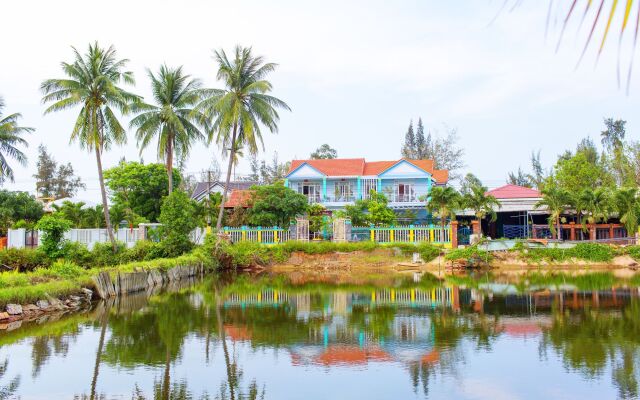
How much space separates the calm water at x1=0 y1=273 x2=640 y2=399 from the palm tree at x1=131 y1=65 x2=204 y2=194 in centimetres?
1527

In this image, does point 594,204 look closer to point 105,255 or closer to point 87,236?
point 105,255

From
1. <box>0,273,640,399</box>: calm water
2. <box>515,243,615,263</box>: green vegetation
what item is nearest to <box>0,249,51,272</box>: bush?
<box>0,273,640,399</box>: calm water

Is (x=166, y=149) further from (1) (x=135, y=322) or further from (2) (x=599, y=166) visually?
(2) (x=599, y=166)

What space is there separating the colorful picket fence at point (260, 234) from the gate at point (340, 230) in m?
2.83

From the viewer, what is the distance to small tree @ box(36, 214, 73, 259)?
23750 mm

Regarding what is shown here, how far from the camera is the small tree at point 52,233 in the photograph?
77.9 feet

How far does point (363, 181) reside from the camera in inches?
1634

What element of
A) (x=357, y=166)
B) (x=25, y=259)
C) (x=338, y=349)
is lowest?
(x=338, y=349)

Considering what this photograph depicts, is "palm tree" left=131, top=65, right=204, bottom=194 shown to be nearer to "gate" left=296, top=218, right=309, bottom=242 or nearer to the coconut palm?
"gate" left=296, top=218, right=309, bottom=242

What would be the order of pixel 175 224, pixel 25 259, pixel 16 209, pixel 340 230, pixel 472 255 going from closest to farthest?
pixel 25 259
pixel 175 224
pixel 472 255
pixel 340 230
pixel 16 209

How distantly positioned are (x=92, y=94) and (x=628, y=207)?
90.9 feet

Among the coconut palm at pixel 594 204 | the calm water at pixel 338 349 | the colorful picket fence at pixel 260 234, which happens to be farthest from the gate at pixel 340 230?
the calm water at pixel 338 349

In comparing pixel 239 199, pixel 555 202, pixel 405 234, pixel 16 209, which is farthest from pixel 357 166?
pixel 16 209

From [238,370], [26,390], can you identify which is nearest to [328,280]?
[238,370]
